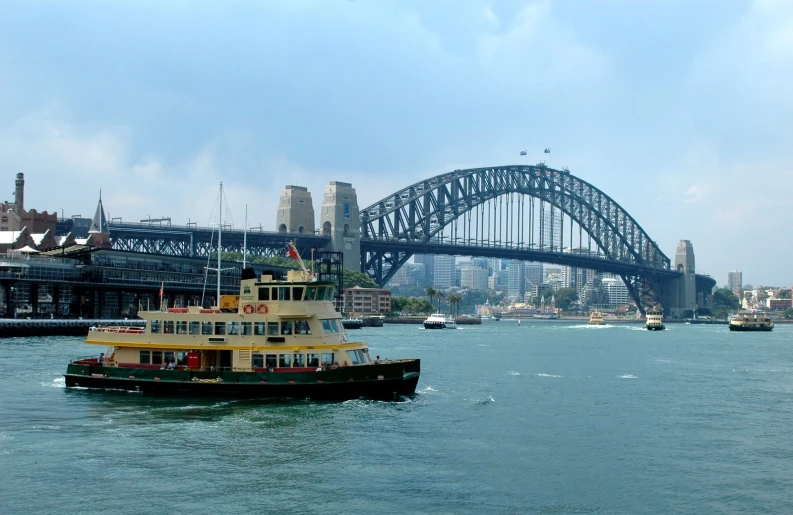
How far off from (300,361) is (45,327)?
49.0 m

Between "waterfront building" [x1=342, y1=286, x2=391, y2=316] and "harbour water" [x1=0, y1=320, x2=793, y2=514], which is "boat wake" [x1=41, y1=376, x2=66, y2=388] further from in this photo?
"waterfront building" [x1=342, y1=286, x2=391, y2=316]

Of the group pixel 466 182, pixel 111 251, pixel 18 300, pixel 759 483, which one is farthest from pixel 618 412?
pixel 466 182

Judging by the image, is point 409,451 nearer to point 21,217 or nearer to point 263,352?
point 263,352

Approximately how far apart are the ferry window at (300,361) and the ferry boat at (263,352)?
39mm

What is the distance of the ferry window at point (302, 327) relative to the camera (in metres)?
36.7

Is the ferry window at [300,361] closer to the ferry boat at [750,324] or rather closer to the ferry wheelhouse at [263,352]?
the ferry wheelhouse at [263,352]

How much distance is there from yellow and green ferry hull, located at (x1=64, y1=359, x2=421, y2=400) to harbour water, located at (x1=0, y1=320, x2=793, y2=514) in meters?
0.64

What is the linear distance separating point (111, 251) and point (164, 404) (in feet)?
253

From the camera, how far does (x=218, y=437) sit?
2911 centimetres

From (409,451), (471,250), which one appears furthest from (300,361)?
(471,250)

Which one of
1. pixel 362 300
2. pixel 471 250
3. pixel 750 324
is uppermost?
pixel 471 250

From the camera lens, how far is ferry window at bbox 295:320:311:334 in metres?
36.7

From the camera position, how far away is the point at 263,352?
120 feet

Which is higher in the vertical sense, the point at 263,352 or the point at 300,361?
the point at 263,352
